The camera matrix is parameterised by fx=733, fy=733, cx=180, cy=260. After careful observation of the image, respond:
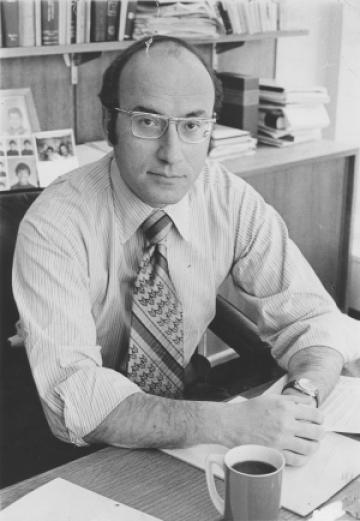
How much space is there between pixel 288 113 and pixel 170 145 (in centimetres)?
170

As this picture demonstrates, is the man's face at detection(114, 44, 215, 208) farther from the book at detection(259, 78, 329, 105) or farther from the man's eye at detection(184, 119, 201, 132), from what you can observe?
the book at detection(259, 78, 329, 105)

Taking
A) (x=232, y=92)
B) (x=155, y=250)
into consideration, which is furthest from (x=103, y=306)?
(x=232, y=92)

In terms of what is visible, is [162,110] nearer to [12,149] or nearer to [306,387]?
[306,387]

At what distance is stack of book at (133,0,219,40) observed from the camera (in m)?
2.64

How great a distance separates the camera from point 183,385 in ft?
5.32

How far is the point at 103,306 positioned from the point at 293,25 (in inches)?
87.5

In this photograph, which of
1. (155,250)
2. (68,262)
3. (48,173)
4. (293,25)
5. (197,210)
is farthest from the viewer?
(293,25)

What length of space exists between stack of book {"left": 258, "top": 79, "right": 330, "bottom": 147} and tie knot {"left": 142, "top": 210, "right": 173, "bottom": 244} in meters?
1.61

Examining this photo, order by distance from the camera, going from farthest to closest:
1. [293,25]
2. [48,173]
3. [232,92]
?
[293,25]
[232,92]
[48,173]

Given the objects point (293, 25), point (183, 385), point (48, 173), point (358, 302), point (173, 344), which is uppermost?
point (293, 25)

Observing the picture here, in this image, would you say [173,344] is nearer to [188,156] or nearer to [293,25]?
[188,156]

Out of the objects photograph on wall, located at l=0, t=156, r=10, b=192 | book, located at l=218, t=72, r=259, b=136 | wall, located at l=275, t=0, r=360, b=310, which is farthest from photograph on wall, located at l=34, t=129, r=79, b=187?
wall, located at l=275, t=0, r=360, b=310

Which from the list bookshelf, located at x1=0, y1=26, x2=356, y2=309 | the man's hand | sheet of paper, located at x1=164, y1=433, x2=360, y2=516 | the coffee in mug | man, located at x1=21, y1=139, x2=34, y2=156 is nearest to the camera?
the coffee in mug

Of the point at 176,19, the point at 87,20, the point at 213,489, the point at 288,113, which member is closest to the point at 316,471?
the point at 213,489
